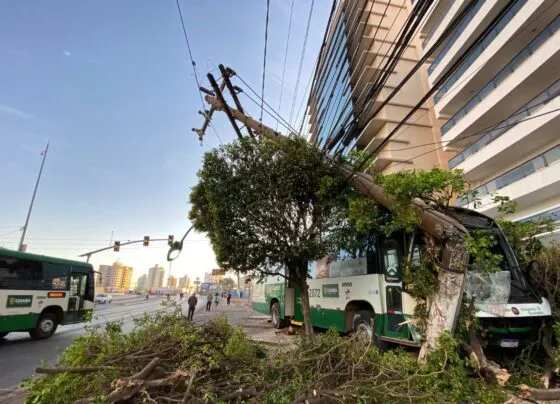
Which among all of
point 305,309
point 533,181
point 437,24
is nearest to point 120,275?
point 437,24

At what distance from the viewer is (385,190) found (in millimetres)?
6777

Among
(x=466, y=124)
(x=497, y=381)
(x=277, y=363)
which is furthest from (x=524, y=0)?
(x=277, y=363)

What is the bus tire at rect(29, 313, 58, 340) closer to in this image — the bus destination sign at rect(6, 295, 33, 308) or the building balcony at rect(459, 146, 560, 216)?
the bus destination sign at rect(6, 295, 33, 308)

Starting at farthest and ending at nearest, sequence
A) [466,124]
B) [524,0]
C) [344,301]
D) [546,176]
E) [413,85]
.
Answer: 1. [413,85]
2. [466,124]
3. [524,0]
4. [546,176]
5. [344,301]

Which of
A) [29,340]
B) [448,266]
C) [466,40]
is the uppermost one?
[466,40]

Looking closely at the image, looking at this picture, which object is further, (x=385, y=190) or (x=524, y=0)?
(x=524, y=0)

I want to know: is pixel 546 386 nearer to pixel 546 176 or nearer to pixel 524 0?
pixel 546 176

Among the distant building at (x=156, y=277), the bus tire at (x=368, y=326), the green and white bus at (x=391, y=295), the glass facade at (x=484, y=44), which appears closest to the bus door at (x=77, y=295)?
the green and white bus at (x=391, y=295)

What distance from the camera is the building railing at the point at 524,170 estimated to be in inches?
647

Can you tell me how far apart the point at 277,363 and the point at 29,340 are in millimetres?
11493

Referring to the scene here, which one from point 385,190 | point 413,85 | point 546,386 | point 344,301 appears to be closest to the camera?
point 546,386

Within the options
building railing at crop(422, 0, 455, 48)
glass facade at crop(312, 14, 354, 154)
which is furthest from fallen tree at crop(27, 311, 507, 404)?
building railing at crop(422, 0, 455, 48)

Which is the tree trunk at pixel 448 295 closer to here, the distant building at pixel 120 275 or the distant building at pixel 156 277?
the distant building at pixel 120 275

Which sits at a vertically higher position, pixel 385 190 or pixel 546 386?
pixel 385 190
